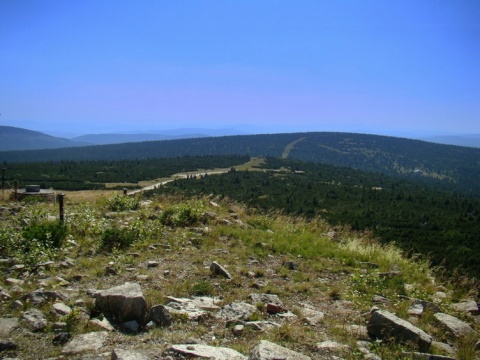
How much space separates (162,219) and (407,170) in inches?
7560

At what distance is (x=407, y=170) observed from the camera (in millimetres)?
181625

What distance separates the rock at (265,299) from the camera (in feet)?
20.1

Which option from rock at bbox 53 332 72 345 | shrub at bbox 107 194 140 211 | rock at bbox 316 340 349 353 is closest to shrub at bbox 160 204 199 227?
shrub at bbox 107 194 140 211

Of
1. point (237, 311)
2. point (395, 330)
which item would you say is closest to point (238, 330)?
point (237, 311)

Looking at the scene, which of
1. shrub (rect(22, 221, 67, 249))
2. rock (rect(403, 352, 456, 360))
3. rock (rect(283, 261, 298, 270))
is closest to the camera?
rock (rect(403, 352, 456, 360))

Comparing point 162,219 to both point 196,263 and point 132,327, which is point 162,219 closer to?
point 196,263

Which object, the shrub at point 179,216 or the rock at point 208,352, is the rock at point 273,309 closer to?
the rock at point 208,352

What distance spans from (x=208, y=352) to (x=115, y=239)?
5483 mm

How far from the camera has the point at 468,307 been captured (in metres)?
6.75

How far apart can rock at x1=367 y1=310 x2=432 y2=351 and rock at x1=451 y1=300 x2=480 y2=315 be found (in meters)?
2.29

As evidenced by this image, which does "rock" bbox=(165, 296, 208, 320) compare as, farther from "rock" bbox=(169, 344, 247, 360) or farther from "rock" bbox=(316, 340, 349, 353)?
"rock" bbox=(316, 340, 349, 353)

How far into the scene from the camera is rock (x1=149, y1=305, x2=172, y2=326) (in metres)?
5.11

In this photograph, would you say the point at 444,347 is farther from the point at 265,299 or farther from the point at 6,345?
the point at 6,345

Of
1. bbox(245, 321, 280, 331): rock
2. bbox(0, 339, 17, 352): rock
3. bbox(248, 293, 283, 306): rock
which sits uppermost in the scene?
bbox(0, 339, 17, 352): rock
